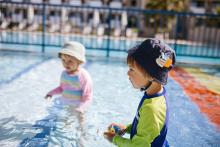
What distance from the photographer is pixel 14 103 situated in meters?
5.45

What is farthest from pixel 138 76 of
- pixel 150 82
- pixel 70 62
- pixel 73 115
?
pixel 73 115

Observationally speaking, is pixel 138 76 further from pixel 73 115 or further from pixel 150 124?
pixel 73 115

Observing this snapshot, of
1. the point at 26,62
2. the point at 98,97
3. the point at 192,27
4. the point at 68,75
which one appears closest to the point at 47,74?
the point at 26,62

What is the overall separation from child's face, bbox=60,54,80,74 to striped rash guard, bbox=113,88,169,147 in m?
1.84

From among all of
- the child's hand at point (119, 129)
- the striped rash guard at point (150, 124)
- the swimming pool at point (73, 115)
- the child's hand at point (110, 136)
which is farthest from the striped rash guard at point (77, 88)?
the striped rash guard at point (150, 124)

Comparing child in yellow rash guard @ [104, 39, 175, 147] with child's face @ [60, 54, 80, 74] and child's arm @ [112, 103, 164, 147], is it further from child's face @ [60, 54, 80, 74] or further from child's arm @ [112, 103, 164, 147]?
child's face @ [60, 54, 80, 74]

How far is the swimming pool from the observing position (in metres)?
4.08

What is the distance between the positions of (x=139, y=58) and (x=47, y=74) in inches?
229

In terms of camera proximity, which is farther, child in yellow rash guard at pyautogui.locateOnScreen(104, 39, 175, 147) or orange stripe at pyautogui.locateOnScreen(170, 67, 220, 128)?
orange stripe at pyautogui.locateOnScreen(170, 67, 220, 128)

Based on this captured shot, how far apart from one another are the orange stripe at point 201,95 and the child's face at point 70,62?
196 centimetres

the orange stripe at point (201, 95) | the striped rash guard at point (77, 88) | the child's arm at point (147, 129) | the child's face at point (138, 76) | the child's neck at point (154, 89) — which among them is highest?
the child's face at point (138, 76)

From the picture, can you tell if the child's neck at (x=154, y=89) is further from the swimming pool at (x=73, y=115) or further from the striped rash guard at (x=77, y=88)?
the striped rash guard at (x=77, y=88)

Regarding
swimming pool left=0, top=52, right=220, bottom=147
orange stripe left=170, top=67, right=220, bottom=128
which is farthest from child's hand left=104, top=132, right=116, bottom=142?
orange stripe left=170, top=67, right=220, bottom=128

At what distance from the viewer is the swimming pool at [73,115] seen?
13.4ft
